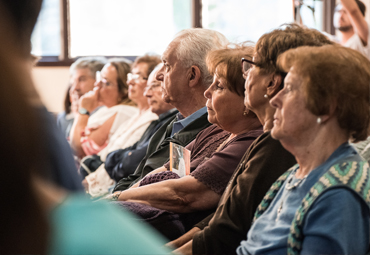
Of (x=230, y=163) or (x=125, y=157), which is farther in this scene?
(x=125, y=157)

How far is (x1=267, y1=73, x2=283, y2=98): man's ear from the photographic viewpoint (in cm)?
160

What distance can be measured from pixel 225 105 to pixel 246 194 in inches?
22.1

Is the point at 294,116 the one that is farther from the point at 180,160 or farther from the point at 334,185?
the point at 180,160

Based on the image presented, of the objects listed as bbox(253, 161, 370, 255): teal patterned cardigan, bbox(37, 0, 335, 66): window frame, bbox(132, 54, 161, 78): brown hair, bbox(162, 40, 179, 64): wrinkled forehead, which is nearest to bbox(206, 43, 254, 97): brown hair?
bbox(162, 40, 179, 64): wrinkled forehead

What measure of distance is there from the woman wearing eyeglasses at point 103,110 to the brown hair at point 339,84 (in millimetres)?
3226

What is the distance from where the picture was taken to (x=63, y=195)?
317mm

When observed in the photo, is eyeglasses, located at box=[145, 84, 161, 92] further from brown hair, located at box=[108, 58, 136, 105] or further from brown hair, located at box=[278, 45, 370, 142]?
brown hair, located at box=[278, 45, 370, 142]

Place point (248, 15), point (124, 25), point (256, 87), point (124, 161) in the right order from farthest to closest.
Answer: point (124, 25) < point (248, 15) < point (124, 161) < point (256, 87)

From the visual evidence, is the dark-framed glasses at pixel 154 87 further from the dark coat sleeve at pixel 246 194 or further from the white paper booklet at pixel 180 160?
the dark coat sleeve at pixel 246 194

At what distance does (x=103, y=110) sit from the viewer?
469 centimetres

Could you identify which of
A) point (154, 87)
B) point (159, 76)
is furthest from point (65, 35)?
point (159, 76)

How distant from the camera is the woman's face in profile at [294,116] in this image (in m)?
1.29

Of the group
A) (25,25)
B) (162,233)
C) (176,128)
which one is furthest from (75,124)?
(25,25)

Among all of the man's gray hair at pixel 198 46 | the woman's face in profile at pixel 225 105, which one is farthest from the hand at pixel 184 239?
the man's gray hair at pixel 198 46
